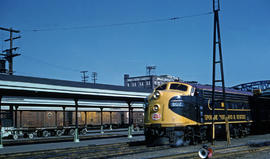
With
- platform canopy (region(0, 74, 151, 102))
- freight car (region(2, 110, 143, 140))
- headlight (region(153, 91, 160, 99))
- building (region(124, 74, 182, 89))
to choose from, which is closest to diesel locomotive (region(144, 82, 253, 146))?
headlight (region(153, 91, 160, 99))

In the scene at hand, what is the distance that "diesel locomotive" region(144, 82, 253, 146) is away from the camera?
15.5 m

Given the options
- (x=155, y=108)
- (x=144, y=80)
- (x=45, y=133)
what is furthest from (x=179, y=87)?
(x=144, y=80)

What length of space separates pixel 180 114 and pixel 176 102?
65 cm

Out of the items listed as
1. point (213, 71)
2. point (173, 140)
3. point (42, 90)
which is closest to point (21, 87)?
point (42, 90)

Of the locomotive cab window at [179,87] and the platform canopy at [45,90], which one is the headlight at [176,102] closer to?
the locomotive cab window at [179,87]

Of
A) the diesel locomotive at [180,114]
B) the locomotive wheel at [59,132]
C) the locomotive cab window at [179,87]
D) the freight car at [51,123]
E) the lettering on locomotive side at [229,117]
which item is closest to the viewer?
the diesel locomotive at [180,114]

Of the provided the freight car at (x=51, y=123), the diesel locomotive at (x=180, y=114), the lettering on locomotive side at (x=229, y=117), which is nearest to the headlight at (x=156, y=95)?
the diesel locomotive at (x=180, y=114)

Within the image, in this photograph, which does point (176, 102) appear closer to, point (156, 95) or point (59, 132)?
point (156, 95)

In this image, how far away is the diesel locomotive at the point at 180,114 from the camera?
15.5m

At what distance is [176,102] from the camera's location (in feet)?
51.3

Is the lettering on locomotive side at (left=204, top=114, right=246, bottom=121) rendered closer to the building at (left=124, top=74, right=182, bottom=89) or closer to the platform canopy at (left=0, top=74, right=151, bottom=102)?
the platform canopy at (left=0, top=74, right=151, bottom=102)

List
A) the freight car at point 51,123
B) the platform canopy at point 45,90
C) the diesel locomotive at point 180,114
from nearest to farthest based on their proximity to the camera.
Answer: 1. the diesel locomotive at point 180,114
2. the platform canopy at point 45,90
3. the freight car at point 51,123

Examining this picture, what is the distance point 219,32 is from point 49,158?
34.3ft

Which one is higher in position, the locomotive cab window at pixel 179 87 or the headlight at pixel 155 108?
Answer: the locomotive cab window at pixel 179 87
